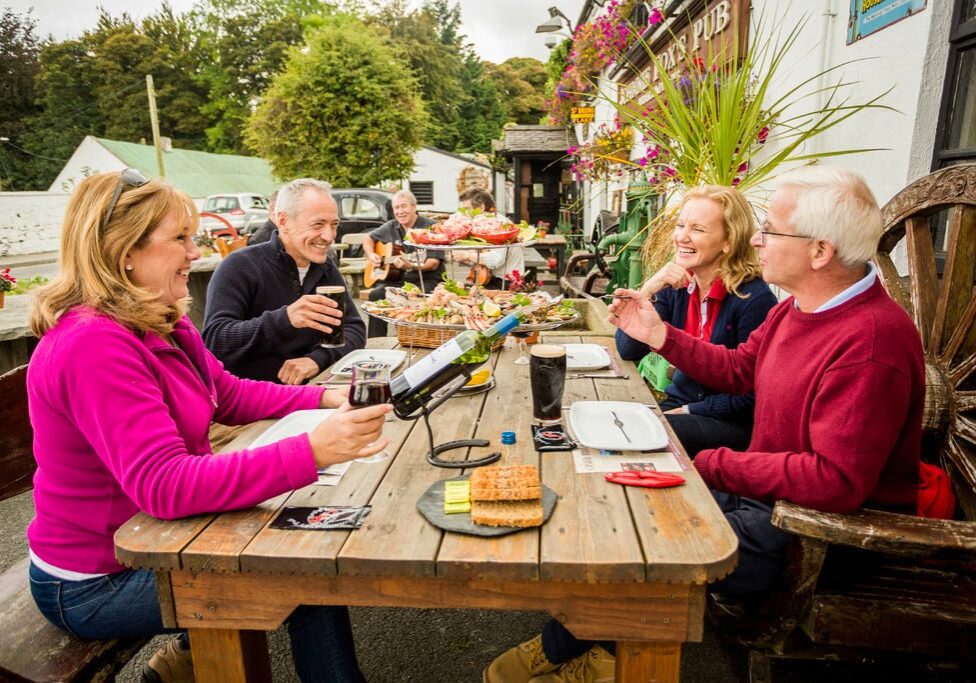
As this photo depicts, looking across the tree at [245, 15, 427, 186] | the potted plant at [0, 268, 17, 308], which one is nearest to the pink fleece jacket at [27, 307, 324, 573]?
the potted plant at [0, 268, 17, 308]

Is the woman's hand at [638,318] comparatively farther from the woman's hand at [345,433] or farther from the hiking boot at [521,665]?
the woman's hand at [345,433]

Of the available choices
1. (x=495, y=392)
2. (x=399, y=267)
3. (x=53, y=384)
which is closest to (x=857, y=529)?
(x=495, y=392)

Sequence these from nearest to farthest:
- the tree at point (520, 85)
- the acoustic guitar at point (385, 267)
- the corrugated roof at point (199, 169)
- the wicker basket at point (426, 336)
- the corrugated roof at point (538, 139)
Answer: the wicker basket at point (426, 336), the acoustic guitar at point (385, 267), the corrugated roof at point (538, 139), the corrugated roof at point (199, 169), the tree at point (520, 85)

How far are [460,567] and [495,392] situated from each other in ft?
3.88

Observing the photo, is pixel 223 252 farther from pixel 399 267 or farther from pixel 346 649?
pixel 346 649

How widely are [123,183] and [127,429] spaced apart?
0.64 metres

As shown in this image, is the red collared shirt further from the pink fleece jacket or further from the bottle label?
the pink fleece jacket

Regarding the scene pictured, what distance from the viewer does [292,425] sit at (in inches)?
77.8

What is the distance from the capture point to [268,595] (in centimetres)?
138

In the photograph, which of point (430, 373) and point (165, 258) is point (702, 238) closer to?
point (430, 373)

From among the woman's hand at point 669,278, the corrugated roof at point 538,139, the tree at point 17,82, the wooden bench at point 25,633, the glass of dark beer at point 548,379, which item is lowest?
the wooden bench at point 25,633

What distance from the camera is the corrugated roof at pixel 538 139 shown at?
15461 mm

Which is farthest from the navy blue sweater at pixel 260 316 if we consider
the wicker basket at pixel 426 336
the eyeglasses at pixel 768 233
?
the eyeglasses at pixel 768 233

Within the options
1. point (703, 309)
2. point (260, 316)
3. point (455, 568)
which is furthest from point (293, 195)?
point (455, 568)
